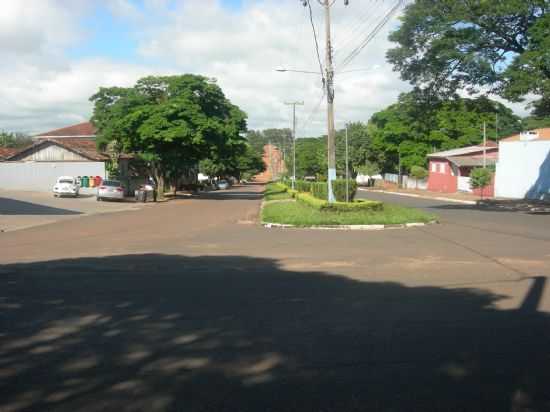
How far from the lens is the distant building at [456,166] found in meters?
59.6

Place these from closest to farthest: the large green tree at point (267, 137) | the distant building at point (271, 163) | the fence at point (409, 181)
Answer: the fence at point (409, 181) → the large green tree at point (267, 137) → the distant building at point (271, 163)

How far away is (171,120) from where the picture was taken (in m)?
42.6

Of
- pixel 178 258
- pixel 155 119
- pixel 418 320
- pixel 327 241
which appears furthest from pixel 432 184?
pixel 418 320

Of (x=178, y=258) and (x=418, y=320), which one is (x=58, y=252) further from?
(x=418, y=320)

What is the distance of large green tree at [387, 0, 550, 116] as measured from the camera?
25.1 m

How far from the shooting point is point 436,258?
44.3 ft

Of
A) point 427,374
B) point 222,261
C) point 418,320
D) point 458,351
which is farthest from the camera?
point 222,261

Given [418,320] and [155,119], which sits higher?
[155,119]

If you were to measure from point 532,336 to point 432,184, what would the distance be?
64.9 m

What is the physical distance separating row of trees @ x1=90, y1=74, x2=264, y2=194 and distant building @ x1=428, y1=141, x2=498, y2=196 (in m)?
23.2

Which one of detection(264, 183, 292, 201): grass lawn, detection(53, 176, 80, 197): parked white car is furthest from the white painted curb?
detection(53, 176, 80, 197): parked white car

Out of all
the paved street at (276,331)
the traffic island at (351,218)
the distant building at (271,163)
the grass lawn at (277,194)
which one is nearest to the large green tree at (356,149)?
the grass lawn at (277,194)

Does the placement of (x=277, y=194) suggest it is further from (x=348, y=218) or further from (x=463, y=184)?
(x=348, y=218)

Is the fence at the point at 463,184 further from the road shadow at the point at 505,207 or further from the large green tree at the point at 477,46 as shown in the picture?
the large green tree at the point at 477,46
